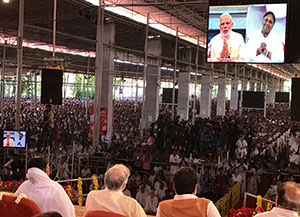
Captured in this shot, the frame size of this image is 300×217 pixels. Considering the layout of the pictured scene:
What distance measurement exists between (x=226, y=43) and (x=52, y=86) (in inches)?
151

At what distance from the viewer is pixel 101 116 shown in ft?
43.8

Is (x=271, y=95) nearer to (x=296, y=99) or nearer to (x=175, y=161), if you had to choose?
(x=175, y=161)

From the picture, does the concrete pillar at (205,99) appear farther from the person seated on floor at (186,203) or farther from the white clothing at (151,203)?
the person seated on floor at (186,203)

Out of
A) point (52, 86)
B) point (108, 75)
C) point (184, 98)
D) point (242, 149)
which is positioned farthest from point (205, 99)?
point (52, 86)

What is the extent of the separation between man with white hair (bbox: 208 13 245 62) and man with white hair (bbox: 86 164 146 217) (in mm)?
4934

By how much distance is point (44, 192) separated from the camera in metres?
2.49

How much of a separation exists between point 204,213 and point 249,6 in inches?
211

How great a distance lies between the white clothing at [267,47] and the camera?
656cm

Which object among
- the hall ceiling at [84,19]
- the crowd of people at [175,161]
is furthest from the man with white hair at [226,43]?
the hall ceiling at [84,19]

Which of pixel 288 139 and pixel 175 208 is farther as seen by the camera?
pixel 288 139

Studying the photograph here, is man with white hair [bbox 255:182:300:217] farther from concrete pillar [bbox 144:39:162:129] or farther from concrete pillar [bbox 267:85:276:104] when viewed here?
concrete pillar [bbox 267:85:276:104]

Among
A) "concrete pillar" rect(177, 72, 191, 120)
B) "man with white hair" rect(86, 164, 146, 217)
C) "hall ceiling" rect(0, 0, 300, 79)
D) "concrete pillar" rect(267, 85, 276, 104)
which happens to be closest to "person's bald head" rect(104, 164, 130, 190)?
"man with white hair" rect(86, 164, 146, 217)

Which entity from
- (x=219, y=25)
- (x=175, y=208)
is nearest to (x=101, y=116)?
(x=219, y=25)

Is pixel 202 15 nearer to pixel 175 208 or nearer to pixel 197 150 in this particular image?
pixel 197 150
